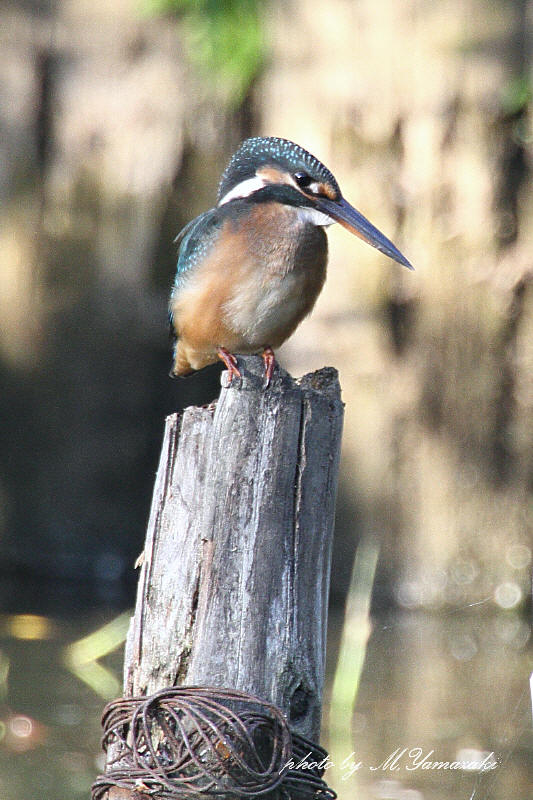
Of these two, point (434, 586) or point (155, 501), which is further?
point (434, 586)

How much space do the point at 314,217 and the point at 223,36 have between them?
127 inches

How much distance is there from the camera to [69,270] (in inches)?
234

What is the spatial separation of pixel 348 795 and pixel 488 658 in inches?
69.4

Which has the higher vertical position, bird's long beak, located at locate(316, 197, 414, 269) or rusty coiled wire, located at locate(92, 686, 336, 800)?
bird's long beak, located at locate(316, 197, 414, 269)

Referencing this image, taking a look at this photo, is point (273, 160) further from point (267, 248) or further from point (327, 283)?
point (327, 283)

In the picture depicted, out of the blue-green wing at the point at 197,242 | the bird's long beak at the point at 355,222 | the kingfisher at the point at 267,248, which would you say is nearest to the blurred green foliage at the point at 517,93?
the blue-green wing at the point at 197,242

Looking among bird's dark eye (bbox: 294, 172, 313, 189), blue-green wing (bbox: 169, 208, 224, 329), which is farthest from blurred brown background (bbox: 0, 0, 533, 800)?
bird's dark eye (bbox: 294, 172, 313, 189)

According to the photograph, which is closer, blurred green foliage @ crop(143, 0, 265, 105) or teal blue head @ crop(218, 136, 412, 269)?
teal blue head @ crop(218, 136, 412, 269)

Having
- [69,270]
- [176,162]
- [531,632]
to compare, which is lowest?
[531,632]

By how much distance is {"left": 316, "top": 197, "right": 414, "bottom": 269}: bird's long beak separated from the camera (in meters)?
2.53

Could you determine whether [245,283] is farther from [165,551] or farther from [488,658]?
[488,658]

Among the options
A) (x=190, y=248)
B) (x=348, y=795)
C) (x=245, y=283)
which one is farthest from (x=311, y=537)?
(x=348, y=795)

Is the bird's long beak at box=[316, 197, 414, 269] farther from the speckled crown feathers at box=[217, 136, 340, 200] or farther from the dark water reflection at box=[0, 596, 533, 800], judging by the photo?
the dark water reflection at box=[0, 596, 533, 800]

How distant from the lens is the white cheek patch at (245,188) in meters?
2.70
